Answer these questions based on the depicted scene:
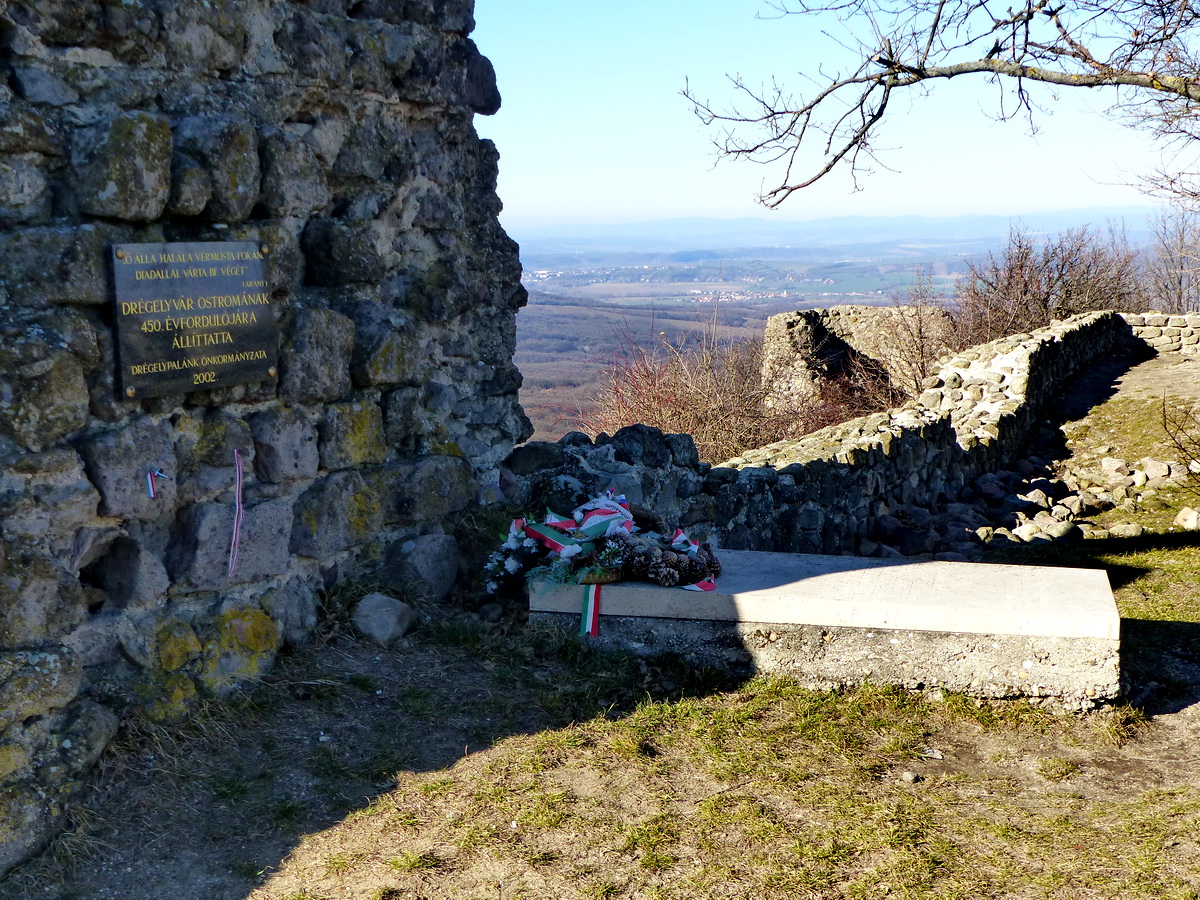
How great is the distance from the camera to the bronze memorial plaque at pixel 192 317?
354 cm

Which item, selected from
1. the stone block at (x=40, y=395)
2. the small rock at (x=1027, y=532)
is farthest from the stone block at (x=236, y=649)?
the small rock at (x=1027, y=532)

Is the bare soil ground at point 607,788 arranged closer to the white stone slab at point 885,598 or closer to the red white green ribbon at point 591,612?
the red white green ribbon at point 591,612

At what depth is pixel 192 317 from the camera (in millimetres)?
3787

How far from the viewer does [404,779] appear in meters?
3.65

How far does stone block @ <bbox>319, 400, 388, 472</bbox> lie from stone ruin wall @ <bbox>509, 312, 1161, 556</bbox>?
3.19 ft

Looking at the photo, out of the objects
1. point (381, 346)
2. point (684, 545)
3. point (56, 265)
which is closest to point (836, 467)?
point (684, 545)

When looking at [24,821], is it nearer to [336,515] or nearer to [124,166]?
[336,515]

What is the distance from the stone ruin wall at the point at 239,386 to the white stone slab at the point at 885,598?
1.04 metres

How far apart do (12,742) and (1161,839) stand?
349cm

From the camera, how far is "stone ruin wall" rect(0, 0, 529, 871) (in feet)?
10.7

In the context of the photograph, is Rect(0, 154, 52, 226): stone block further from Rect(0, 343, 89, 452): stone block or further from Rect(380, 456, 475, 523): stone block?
Rect(380, 456, 475, 523): stone block

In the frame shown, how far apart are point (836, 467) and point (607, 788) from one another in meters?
4.70

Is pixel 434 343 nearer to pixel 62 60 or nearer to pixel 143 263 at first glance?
pixel 143 263

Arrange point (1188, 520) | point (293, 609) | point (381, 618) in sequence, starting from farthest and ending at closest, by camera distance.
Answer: point (1188, 520)
point (381, 618)
point (293, 609)
